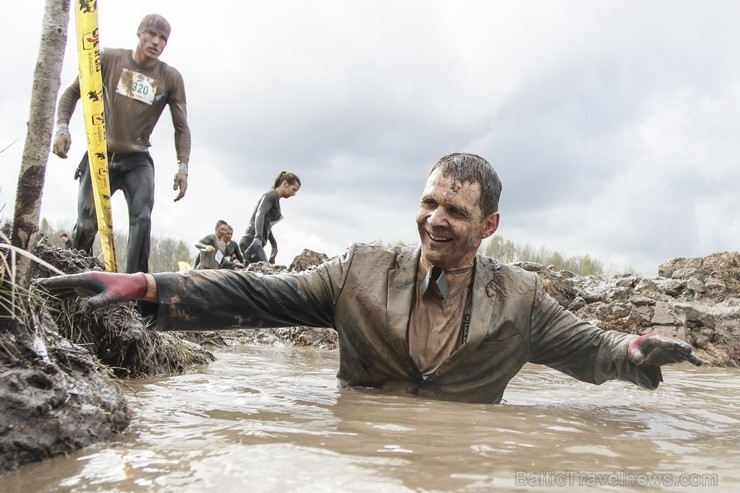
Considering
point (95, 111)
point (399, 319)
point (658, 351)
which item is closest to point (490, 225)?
point (399, 319)

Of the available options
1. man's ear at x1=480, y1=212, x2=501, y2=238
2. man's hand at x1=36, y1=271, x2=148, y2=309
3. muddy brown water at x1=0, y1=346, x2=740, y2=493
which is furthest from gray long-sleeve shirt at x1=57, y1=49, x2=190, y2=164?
man's ear at x1=480, y1=212, x2=501, y2=238

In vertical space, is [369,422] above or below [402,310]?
below

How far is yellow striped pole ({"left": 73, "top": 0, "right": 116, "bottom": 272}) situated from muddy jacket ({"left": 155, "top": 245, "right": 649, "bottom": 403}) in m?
1.60

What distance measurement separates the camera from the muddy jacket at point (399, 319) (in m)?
3.26

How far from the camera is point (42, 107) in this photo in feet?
8.92

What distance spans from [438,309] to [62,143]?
318 centimetres

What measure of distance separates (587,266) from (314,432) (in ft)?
118

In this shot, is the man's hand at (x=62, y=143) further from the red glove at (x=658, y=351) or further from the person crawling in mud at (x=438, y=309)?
the red glove at (x=658, y=351)

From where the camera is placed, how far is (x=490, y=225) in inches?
139

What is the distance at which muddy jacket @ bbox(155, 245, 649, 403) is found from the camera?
3258 millimetres

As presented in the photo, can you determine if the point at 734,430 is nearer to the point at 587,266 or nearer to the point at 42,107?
the point at 42,107

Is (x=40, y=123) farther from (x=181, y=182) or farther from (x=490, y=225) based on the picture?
(x=181, y=182)

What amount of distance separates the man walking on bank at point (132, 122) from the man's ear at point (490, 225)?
298 cm

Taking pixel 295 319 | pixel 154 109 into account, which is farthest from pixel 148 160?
pixel 295 319
